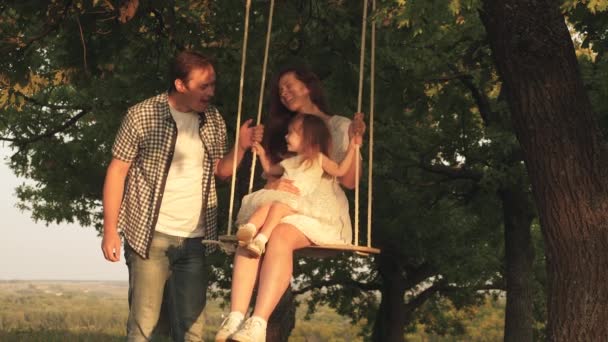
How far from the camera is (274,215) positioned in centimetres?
604

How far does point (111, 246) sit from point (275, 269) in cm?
93

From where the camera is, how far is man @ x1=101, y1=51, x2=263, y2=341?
593cm

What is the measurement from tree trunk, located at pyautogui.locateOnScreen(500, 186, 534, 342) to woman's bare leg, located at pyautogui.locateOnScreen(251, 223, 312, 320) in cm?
1338

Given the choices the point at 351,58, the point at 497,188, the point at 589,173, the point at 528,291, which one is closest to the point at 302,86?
the point at 589,173

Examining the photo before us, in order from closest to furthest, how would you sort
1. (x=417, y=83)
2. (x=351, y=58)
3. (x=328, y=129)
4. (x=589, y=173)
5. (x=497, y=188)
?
(x=328, y=129), (x=589, y=173), (x=351, y=58), (x=417, y=83), (x=497, y=188)

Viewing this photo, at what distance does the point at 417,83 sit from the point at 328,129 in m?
6.16

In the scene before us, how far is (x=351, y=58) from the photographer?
10.9 metres

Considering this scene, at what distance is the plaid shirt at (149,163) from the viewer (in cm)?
591

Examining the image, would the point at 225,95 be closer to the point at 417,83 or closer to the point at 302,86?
the point at 417,83

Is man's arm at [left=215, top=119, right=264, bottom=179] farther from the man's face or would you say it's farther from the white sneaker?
the white sneaker

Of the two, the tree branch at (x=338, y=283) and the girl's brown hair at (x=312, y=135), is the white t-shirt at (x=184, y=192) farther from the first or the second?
the tree branch at (x=338, y=283)

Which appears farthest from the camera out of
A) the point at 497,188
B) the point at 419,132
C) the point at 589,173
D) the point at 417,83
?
the point at 419,132

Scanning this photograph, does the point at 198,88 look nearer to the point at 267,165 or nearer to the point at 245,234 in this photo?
the point at 267,165

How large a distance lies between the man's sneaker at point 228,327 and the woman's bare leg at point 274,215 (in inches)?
20.4
